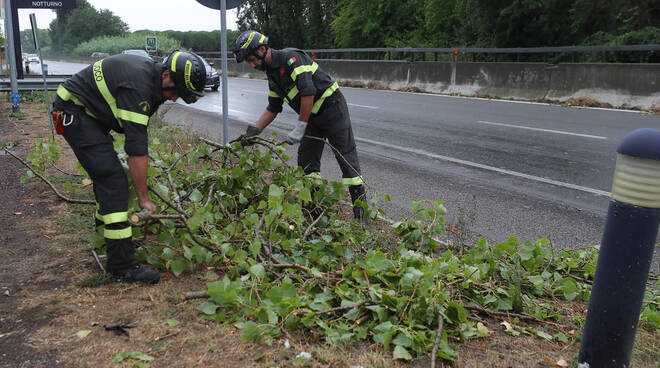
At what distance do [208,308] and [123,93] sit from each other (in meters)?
1.35

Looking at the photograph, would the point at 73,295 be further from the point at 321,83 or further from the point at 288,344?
the point at 321,83

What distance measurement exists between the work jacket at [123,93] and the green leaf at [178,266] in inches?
27.1

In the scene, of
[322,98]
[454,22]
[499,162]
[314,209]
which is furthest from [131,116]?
[454,22]

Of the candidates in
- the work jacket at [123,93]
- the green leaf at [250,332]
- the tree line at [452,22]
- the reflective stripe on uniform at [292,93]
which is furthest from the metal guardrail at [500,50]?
the green leaf at [250,332]

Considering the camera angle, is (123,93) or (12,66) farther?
(12,66)

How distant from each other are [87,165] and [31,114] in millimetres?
9498

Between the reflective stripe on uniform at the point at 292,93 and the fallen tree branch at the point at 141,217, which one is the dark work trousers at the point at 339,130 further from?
the fallen tree branch at the point at 141,217

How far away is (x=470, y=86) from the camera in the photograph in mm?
17078

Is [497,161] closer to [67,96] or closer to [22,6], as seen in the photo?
[67,96]

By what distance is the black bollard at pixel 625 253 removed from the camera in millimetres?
1976

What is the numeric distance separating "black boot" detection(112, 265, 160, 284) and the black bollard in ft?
7.88

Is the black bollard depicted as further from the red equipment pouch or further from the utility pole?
the utility pole

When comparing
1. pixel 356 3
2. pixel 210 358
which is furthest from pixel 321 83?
pixel 356 3

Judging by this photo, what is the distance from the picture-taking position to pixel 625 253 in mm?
2086
